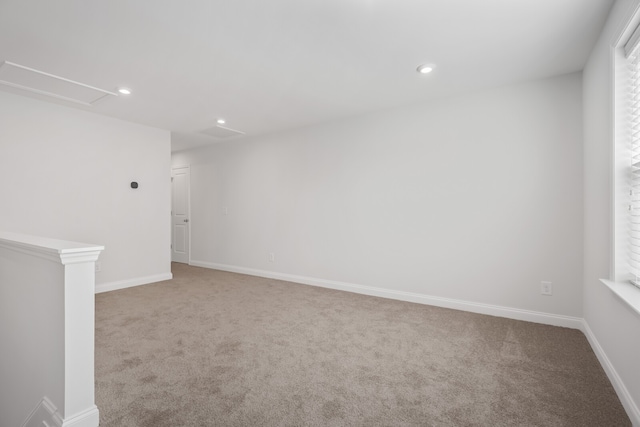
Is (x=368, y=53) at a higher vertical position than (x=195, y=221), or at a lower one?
higher

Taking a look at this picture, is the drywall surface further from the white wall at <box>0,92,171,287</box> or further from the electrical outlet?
the white wall at <box>0,92,171,287</box>

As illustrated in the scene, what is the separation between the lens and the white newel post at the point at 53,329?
5.16ft

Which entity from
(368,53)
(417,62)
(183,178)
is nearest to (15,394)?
(368,53)

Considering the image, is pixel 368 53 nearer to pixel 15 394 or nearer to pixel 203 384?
pixel 203 384

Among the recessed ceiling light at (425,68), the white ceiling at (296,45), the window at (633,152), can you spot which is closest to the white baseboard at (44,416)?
the white ceiling at (296,45)

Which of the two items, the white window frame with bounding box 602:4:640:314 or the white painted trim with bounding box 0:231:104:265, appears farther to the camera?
the white window frame with bounding box 602:4:640:314

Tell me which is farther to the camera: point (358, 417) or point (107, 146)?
point (107, 146)

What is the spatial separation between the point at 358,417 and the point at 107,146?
4591 mm

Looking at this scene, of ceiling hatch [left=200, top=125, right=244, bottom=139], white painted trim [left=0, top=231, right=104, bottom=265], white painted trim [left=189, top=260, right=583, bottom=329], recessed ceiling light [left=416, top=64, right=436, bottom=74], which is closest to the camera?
white painted trim [left=0, top=231, right=104, bottom=265]

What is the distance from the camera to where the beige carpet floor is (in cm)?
171

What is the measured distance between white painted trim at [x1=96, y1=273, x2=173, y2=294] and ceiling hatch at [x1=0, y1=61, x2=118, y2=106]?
7.81ft

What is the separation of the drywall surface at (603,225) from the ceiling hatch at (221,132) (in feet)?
14.1

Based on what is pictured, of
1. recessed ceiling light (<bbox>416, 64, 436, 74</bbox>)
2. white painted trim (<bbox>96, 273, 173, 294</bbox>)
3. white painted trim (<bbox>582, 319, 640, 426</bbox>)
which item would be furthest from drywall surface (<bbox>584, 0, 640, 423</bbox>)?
white painted trim (<bbox>96, 273, 173, 294</bbox>)

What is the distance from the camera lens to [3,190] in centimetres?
345
